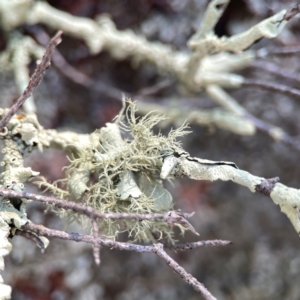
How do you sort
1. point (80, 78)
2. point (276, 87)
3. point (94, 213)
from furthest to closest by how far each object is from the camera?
point (80, 78) < point (276, 87) < point (94, 213)

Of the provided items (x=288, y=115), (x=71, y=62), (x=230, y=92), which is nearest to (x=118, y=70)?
(x=71, y=62)

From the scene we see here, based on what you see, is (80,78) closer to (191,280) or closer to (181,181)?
(181,181)

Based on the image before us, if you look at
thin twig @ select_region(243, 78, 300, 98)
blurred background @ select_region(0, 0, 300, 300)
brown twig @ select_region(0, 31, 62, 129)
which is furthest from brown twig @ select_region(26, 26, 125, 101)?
brown twig @ select_region(0, 31, 62, 129)

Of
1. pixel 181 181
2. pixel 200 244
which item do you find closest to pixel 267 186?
pixel 200 244

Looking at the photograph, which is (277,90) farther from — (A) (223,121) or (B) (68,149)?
(B) (68,149)

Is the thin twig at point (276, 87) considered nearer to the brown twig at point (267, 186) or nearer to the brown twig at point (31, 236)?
the brown twig at point (267, 186)

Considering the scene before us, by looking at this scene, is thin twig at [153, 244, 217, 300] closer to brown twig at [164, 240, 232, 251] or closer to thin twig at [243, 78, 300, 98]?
brown twig at [164, 240, 232, 251]
